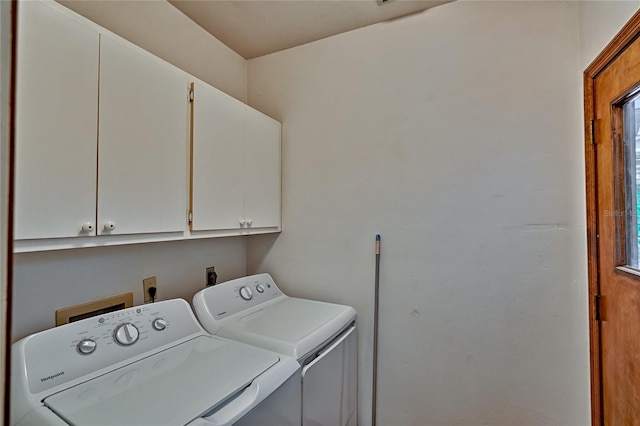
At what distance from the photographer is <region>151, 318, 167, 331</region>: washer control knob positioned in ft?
4.18

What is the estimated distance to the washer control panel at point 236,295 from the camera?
5.01 feet

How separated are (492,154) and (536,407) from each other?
1.23 metres

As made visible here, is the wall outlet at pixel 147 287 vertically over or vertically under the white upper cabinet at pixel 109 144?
under

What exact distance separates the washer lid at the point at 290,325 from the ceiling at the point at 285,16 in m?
1.65

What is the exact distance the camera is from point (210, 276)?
6.12 feet

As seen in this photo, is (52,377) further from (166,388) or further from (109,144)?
(109,144)

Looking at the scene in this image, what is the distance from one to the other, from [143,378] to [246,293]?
29.2 inches

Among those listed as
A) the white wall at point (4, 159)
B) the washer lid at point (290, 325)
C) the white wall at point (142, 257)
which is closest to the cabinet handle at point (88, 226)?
the white wall at point (142, 257)

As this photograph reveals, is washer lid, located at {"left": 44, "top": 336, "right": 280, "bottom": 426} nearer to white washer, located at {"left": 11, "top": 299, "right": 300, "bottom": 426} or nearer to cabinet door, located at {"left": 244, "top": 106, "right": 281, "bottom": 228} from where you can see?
white washer, located at {"left": 11, "top": 299, "right": 300, "bottom": 426}

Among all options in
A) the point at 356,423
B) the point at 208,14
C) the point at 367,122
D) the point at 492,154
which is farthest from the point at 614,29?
the point at 356,423

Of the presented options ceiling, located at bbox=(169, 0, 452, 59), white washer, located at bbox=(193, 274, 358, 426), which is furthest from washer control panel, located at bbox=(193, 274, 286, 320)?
ceiling, located at bbox=(169, 0, 452, 59)

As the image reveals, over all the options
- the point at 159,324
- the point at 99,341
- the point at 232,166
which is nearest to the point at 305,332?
the point at 159,324

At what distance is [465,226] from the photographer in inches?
62.8

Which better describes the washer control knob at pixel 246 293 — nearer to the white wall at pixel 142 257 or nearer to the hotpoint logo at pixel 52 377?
the white wall at pixel 142 257
